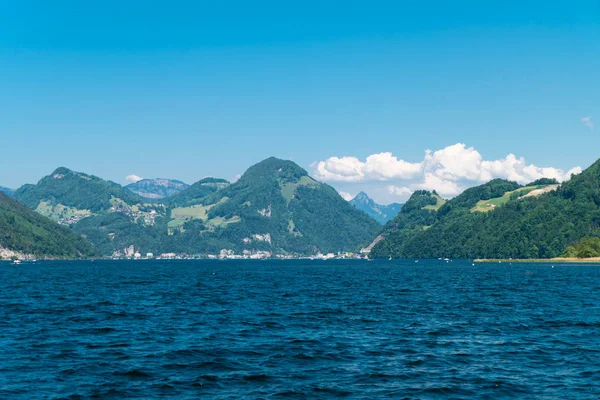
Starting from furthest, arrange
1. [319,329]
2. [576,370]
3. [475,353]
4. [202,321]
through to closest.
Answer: [202,321], [319,329], [475,353], [576,370]

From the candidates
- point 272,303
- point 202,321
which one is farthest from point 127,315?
point 272,303

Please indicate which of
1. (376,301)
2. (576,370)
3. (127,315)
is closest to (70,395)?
(576,370)

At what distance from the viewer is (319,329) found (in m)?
66.6

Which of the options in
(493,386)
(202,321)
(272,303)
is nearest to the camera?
(493,386)

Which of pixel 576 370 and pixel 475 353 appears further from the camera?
pixel 475 353

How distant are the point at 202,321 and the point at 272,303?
86.8 feet

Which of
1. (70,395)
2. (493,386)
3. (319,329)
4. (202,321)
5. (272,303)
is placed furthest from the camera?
(272,303)

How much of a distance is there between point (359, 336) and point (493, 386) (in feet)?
71.5

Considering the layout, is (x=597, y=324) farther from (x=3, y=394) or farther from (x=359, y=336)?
(x=3, y=394)

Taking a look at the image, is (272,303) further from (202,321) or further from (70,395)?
(70,395)

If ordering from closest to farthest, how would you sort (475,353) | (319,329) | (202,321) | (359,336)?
(475,353)
(359,336)
(319,329)
(202,321)

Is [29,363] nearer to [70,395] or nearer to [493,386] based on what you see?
[70,395]

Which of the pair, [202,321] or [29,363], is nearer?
[29,363]

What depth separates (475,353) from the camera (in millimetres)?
52125
